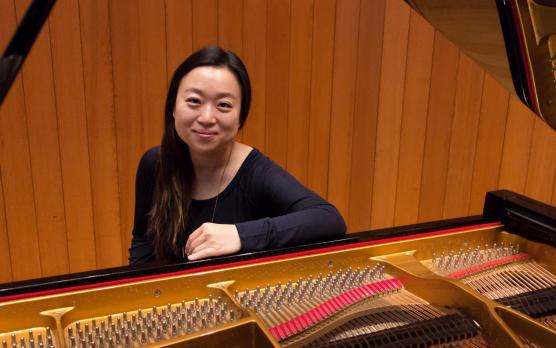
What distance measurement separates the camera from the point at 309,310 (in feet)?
4.37

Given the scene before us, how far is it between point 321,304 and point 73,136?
203 centimetres

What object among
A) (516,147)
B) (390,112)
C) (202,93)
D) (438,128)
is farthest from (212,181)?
(516,147)

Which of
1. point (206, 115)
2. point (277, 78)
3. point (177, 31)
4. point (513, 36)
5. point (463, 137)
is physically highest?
point (177, 31)

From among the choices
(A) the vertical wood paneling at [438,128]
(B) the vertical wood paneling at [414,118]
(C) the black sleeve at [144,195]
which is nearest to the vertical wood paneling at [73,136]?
(C) the black sleeve at [144,195]

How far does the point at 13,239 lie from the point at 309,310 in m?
2.20

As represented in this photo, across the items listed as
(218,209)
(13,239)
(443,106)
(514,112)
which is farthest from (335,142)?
(13,239)

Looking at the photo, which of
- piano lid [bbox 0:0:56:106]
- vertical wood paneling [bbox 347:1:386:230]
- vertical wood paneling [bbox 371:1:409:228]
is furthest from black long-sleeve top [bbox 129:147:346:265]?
vertical wood paneling [bbox 371:1:409:228]

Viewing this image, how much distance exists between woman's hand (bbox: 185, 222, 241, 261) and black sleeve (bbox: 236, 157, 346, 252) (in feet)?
0.10

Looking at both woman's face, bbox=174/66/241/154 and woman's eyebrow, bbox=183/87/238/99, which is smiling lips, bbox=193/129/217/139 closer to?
woman's face, bbox=174/66/241/154

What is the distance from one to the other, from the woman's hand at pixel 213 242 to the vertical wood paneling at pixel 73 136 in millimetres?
1730

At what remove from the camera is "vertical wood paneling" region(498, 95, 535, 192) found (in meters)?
3.58

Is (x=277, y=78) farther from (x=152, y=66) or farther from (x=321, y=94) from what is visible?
(x=152, y=66)

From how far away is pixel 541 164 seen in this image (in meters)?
3.75

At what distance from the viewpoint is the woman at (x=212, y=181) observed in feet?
5.25
